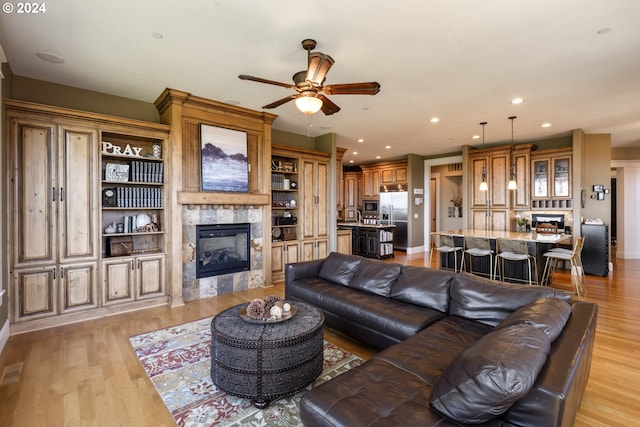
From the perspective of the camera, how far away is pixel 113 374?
2.54 m

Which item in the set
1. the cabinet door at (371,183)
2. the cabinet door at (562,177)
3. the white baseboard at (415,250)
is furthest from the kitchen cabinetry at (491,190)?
the cabinet door at (371,183)

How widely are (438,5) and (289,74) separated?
5.93 feet

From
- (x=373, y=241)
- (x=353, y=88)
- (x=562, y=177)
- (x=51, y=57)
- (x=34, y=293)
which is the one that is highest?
(x=51, y=57)

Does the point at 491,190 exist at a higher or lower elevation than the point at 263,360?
higher

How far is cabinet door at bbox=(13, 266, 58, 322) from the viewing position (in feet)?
11.0

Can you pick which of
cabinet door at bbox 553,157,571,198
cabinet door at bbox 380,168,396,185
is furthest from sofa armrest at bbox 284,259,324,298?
cabinet door at bbox 380,168,396,185

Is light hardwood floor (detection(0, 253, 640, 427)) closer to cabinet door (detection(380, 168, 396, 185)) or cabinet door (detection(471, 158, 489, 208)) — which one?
cabinet door (detection(471, 158, 489, 208))

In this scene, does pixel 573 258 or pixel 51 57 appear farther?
pixel 573 258

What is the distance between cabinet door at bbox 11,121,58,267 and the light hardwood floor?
94 cm

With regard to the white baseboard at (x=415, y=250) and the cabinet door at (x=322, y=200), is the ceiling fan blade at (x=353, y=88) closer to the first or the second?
the cabinet door at (x=322, y=200)

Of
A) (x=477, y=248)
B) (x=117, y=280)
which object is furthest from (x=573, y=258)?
(x=117, y=280)

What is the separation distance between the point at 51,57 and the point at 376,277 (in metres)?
4.21

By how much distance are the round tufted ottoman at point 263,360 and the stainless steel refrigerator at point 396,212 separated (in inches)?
290

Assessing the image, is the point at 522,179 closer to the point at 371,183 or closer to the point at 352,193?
the point at 371,183
